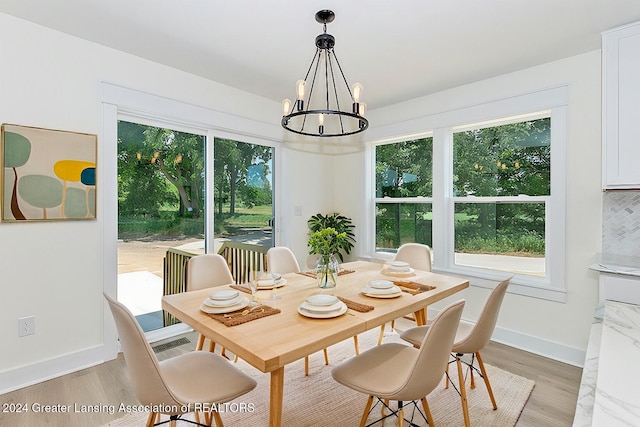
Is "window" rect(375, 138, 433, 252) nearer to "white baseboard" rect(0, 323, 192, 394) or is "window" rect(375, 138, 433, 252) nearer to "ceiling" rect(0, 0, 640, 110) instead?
"ceiling" rect(0, 0, 640, 110)

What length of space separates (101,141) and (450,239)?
3.51m

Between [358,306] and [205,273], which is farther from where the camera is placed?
[205,273]

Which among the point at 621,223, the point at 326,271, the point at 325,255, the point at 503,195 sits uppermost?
the point at 503,195

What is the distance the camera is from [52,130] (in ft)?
8.05

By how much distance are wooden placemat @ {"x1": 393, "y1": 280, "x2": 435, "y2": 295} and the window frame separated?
4.66 feet

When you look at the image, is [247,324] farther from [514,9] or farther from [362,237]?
[362,237]

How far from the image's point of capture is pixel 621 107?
235 cm

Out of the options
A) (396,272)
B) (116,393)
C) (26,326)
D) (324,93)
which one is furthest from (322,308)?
(324,93)

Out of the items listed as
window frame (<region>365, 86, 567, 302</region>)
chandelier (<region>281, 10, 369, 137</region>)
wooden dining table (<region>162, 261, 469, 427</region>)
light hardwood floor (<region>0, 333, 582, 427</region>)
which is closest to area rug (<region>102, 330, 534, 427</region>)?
light hardwood floor (<region>0, 333, 582, 427</region>)

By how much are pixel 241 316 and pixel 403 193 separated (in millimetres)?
2992

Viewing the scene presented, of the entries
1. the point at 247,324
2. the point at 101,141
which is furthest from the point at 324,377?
the point at 101,141

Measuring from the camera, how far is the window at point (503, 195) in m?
3.09

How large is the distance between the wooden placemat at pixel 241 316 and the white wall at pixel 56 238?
5.51 feet

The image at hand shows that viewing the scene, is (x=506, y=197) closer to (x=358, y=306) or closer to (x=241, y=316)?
(x=358, y=306)
